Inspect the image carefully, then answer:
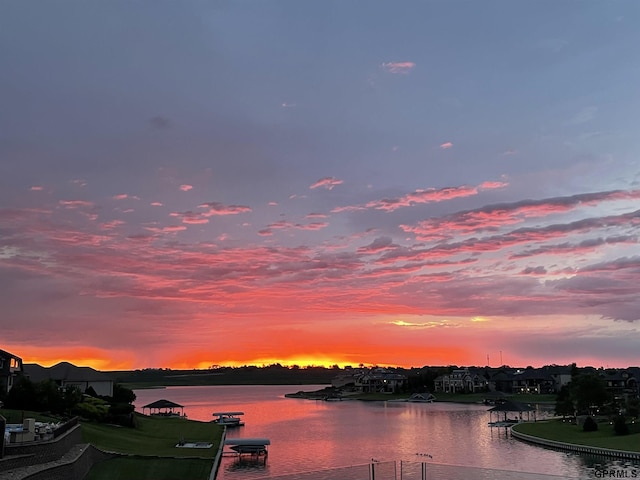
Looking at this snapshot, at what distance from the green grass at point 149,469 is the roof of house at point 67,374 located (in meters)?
44.4

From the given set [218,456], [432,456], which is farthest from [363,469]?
[432,456]

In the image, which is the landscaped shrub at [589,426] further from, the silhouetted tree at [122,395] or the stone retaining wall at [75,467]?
the silhouetted tree at [122,395]

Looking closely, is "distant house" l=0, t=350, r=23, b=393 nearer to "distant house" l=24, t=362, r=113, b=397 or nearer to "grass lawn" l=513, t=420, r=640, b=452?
"distant house" l=24, t=362, r=113, b=397

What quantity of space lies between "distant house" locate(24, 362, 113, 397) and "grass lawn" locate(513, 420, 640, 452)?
51.7 meters

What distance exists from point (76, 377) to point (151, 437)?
30415mm

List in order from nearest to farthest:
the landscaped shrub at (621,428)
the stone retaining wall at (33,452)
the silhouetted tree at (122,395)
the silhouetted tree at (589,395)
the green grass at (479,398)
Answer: the stone retaining wall at (33,452)
the landscaped shrub at (621,428)
the silhouetted tree at (589,395)
the silhouetted tree at (122,395)
the green grass at (479,398)

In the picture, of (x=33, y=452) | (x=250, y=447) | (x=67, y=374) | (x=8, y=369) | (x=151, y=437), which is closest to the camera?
(x=33, y=452)

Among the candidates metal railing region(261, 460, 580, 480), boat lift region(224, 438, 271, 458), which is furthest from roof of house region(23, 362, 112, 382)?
metal railing region(261, 460, 580, 480)

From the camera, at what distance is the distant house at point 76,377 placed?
83.6m

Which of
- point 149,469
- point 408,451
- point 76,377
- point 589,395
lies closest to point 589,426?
point 589,395

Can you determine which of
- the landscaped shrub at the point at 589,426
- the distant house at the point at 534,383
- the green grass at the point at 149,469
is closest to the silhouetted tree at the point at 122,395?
the green grass at the point at 149,469

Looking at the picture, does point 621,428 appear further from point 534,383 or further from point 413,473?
point 534,383

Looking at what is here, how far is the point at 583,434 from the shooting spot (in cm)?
6506

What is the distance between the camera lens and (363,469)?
30000 mm
